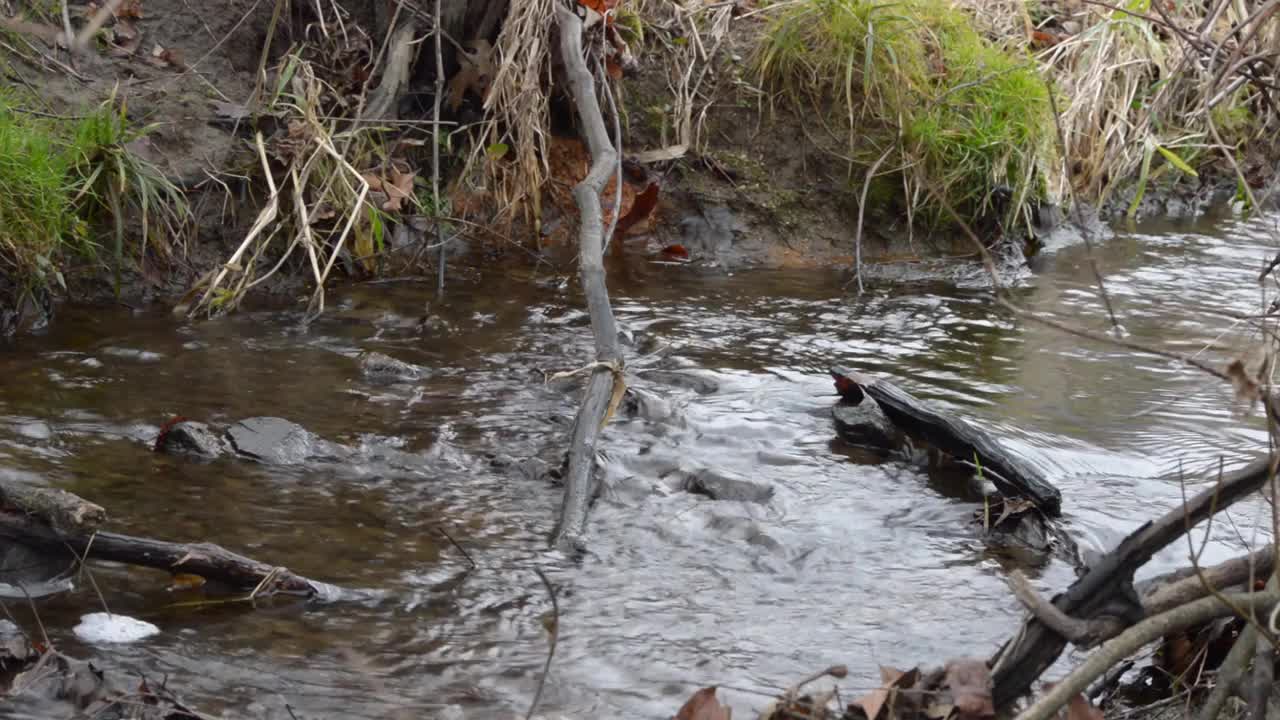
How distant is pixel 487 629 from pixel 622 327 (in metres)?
2.26

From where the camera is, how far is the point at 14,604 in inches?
92.4

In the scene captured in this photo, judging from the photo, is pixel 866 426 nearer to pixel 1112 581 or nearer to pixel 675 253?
pixel 1112 581

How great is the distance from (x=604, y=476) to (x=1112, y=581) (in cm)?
172

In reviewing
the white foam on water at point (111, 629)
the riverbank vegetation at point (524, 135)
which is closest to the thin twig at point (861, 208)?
the riverbank vegetation at point (524, 135)

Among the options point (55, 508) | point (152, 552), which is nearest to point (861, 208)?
point (152, 552)

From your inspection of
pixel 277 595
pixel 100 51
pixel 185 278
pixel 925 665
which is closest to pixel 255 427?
pixel 277 595

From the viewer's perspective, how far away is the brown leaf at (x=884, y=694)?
1953 mm

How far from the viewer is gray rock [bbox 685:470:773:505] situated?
321 centimetres

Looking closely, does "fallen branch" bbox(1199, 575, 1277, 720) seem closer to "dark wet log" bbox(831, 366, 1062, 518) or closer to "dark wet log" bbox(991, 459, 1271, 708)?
"dark wet log" bbox(991, 459, 1271, 708)

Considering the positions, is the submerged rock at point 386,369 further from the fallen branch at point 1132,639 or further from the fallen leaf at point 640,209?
the fallen branch at point 1132,639

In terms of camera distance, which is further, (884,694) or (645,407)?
(645,407)

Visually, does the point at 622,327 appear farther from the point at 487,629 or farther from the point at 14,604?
the point at 14,604

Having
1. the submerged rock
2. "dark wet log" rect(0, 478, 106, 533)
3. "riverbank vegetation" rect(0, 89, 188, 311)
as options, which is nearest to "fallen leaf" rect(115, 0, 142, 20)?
"riverbank vegetation" rect(0, 89, 188, 311)

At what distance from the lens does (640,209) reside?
221 inches
